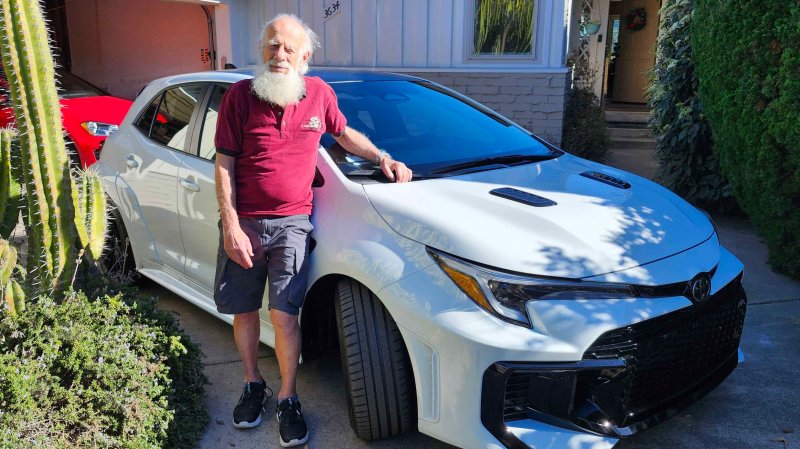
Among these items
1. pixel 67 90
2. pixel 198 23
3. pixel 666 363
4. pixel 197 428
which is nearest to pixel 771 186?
pixel 666 363

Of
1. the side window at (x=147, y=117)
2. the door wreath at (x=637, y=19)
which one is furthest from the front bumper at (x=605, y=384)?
the door wreath at (x=637, y=19)

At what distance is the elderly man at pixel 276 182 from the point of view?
2768mm

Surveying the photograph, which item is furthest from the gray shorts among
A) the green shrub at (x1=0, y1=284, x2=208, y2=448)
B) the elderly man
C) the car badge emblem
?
the car badge emblem

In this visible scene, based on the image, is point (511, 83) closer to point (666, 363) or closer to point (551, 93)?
point (551, 93)

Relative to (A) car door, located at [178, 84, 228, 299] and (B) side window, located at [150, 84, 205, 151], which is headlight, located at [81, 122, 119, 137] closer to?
(B) side window, located at [150, 84, 205, 151]

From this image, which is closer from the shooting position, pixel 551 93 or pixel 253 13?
pixel 551 93

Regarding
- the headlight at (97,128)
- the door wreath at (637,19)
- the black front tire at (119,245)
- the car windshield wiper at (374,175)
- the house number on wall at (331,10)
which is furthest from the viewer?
the door wreath at (637,19)

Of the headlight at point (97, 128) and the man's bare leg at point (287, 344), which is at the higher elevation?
the headlight at point (97, 128)

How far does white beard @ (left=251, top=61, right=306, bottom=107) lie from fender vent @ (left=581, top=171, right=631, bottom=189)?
146 cm

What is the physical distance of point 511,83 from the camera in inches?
318

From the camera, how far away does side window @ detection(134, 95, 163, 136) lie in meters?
4.14

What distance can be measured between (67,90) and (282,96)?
6856 mm

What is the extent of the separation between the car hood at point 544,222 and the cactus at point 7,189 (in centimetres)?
163

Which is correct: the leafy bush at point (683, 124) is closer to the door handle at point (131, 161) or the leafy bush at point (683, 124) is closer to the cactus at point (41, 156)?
the door handle at point (131, 161)
